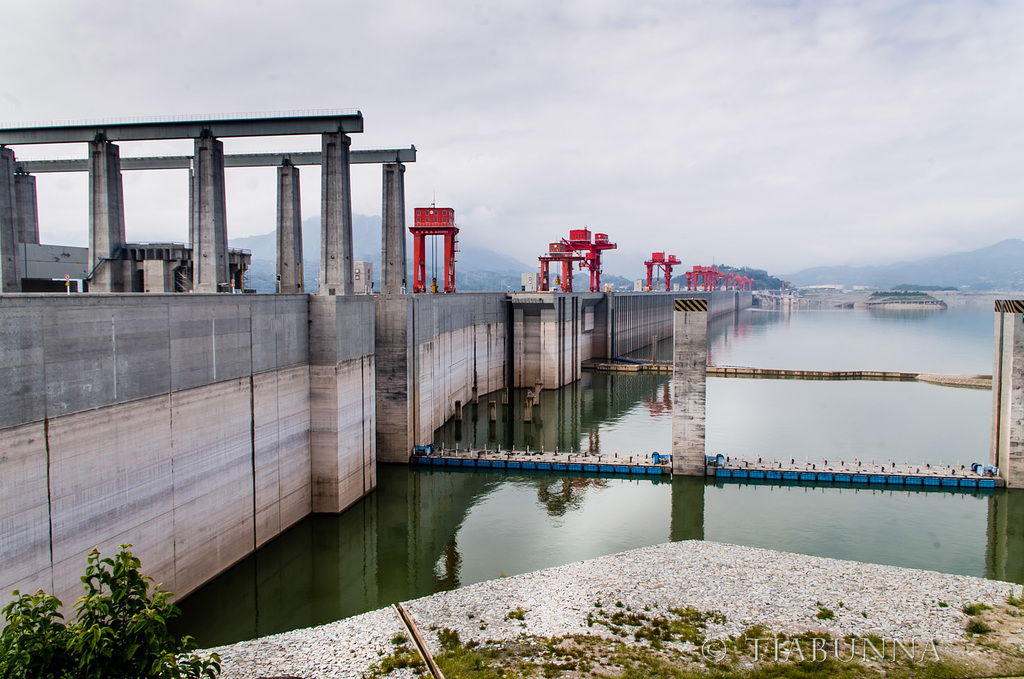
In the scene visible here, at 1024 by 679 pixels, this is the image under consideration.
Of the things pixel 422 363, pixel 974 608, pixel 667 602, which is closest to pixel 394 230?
pixel 422 363

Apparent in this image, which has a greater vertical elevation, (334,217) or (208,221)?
(334,217)

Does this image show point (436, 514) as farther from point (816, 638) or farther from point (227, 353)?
point (816, 638)

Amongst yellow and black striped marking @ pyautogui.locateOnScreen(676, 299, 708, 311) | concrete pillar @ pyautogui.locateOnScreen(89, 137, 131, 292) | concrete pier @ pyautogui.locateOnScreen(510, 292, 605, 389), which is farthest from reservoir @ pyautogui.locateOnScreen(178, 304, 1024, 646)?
concrete pillar @ pyautogui.locateOnScreen(89, 137, 131, 292)

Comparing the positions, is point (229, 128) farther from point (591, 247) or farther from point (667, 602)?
point (591, 247)

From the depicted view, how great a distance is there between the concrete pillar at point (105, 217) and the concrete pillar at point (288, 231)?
9.11 metres

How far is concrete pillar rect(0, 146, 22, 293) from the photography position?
31.5 m

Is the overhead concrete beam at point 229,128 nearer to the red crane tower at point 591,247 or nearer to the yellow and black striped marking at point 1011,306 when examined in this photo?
the yellow and black striped marking at point 1011,306

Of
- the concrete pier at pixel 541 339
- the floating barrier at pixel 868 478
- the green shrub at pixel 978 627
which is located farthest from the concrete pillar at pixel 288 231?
the green shrub at pixel 978 627

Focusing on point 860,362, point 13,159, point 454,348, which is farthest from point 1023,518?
point 860,362

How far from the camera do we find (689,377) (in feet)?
100

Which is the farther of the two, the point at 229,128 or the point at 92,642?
the point at 229,128

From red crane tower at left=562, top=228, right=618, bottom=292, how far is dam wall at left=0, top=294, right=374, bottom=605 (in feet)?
171

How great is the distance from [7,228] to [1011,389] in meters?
47.0

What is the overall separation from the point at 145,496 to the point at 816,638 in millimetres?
17595
